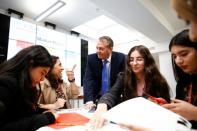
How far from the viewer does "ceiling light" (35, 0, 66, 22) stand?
364cm

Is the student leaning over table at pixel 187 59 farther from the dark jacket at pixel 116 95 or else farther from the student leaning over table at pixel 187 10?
the student leaning over table at pixel 187 10

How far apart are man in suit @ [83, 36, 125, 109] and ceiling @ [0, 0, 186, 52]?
42.3 inches

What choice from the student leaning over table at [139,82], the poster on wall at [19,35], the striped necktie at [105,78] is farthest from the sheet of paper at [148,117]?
the poster on wall at [19,35]

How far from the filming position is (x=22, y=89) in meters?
1.03

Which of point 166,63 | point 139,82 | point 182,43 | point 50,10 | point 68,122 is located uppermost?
point 50,10

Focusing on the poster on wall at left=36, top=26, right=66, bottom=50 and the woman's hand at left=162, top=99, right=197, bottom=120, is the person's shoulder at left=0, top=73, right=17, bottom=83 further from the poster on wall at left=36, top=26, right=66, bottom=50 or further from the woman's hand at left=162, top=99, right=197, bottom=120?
the poster on wall at left=36, top=26, right=66, bottom=50

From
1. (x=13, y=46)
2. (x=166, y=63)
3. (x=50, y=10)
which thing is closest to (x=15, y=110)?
(x=13, y=46)

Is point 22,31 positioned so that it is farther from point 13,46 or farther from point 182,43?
point 182,43

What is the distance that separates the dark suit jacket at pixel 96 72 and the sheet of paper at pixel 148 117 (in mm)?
1330

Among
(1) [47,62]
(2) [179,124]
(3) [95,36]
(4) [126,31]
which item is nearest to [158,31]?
(4) [126,31]

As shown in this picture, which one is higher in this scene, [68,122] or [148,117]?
[148,117]

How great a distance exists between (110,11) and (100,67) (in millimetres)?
1506

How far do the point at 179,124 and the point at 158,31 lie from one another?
4.41 metres

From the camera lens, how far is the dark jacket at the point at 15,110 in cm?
93
